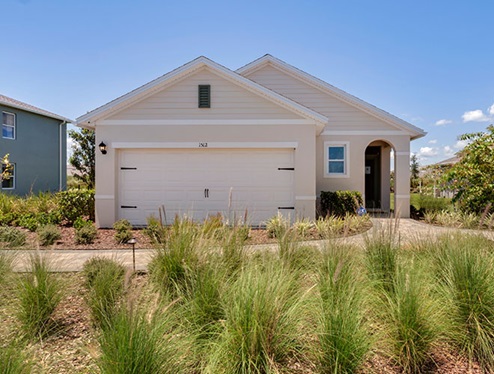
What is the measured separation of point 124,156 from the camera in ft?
34.8

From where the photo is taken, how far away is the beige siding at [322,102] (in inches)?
522

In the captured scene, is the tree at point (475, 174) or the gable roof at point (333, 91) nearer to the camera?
the tree at point (475, 174)

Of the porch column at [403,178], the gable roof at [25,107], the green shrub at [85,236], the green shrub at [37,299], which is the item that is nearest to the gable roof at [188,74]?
the green shrub at [85,236]

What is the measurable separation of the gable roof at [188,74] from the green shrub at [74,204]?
2.63 metres

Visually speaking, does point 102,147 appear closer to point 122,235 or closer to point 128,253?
point 122,235

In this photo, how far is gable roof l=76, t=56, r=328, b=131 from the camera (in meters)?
10.2

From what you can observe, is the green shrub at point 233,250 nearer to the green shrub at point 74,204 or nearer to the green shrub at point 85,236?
the green shrub at point 85,236

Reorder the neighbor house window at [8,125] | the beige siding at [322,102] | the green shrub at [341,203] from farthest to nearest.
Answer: the neighbor house window at [8,125], the beige siding at [322,102], the green shrub at [341,203]

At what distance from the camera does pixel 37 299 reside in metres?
3.25

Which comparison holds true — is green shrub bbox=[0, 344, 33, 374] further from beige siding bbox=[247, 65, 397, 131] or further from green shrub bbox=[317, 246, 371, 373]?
beige siding bbox=[247, 65, 397, 131]

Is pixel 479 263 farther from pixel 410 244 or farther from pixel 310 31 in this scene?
pixel 310 31

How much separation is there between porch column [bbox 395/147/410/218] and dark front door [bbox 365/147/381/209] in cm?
226

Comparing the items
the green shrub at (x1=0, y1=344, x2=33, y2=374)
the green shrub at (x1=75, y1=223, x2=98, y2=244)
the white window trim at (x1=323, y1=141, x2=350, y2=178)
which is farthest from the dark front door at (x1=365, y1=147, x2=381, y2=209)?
the green shrub at (x1=0, y1=344, x2=33, y2=374)

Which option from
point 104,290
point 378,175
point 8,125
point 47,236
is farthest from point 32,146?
point 378,175
